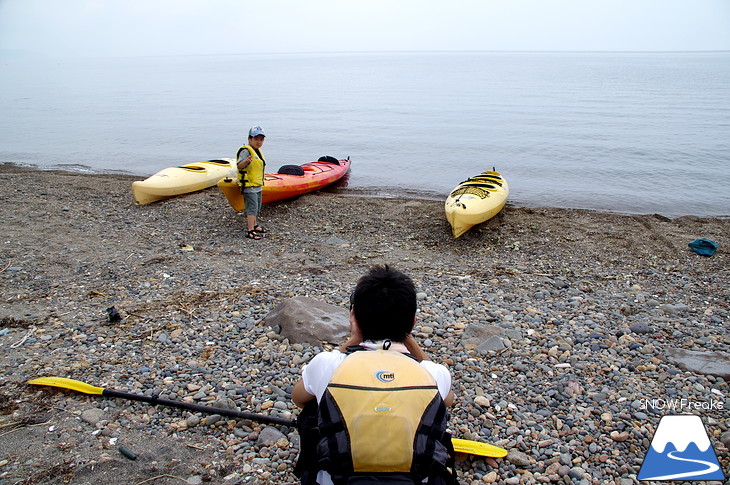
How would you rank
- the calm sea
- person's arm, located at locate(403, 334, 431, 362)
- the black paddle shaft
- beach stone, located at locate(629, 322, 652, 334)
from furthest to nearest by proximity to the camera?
the calm sea < beach stone, located at locate(629, 322, 652, 334) < the black paddle shaft < person's arm, located at locate(403, 334, 431, 362)

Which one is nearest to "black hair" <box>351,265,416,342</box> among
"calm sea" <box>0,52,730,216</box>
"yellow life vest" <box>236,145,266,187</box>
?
"yellow life vest" <box>236,145,266,187</box>

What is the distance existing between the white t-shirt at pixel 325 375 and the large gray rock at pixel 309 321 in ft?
8.81

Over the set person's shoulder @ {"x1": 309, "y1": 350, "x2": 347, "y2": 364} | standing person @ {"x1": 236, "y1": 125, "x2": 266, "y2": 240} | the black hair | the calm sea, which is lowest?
the calm sea

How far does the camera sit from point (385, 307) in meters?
2.41

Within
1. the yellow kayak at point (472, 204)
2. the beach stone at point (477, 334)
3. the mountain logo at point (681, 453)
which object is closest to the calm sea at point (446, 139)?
the yellow kayak at point (472, 204)

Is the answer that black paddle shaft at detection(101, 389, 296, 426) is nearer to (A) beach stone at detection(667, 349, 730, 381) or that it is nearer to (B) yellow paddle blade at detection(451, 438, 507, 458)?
(B) yellow paddle blade at detection(451, 438, 507, 458)

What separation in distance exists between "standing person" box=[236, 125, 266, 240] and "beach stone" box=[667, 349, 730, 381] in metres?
6.54

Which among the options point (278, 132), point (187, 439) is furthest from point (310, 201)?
point (278, 132)

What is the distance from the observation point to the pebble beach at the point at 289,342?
3600 millimetres

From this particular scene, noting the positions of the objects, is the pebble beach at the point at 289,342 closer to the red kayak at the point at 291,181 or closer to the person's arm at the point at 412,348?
the red kayak at the point at 291,181

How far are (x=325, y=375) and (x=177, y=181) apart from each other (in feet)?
35.4

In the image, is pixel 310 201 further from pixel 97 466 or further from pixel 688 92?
pixel 688 92

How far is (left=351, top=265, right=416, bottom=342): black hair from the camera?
2.42 meters

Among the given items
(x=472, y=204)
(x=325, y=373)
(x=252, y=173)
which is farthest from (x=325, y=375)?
(x=472, y=204)
